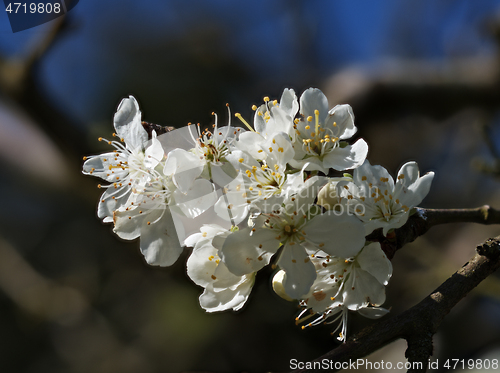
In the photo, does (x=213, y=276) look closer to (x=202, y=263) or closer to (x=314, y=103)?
(x=202, y=263)

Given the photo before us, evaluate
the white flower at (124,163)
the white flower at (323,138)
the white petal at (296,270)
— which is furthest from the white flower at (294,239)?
the white flower at (124,163)

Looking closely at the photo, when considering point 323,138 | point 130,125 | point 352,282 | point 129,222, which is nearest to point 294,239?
point 352,282

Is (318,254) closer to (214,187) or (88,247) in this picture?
(214,187)

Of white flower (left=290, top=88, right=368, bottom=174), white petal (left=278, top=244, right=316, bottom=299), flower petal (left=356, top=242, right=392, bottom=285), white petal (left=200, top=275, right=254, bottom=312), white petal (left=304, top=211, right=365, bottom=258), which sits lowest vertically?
white petal (left=200, top=275, right=254, bottom=312)

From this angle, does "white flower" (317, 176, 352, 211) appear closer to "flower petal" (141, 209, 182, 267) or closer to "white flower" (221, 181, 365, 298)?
"white flower" (221, 181, 365, 298)

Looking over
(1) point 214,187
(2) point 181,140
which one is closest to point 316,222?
(1) point 214,187

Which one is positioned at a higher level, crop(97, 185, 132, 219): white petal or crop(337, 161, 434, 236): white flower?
crop(97, 185, 132, 219): white petal

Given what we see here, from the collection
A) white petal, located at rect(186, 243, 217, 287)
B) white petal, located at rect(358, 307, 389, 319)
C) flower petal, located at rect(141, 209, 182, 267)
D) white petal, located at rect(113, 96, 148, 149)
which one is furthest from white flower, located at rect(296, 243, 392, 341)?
white petal, located at rect(113, 96, 148, 149)
